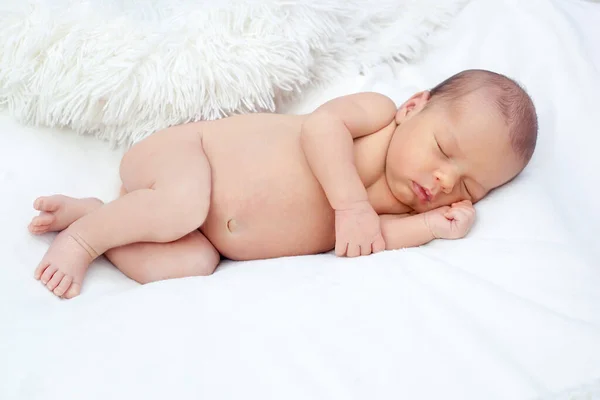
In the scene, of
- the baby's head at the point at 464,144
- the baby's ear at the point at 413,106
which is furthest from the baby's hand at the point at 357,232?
the baby's ear at the point at 413,106

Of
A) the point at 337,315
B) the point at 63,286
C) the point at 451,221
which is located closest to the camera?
the point at 337,315

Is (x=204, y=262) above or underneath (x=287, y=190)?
underneath

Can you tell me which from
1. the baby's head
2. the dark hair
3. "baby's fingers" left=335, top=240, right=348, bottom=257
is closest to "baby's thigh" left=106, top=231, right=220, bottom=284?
"baby's fingers" left=335, top=240, right=348, bottom=257

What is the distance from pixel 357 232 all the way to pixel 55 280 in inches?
18.7

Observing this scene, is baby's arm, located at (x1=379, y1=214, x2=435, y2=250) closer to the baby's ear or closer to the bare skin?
the bare skin

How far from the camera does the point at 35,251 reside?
37.0 inches

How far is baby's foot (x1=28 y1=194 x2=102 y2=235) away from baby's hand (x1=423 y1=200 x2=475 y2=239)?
60cm

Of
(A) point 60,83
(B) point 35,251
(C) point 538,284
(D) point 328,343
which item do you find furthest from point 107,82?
(C) point 538,284

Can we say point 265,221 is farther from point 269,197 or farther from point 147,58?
point 147,58

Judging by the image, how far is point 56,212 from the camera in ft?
3.22

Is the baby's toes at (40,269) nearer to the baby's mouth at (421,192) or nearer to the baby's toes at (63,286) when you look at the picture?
the baby's toes at (63,286)

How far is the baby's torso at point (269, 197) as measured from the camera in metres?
1.02

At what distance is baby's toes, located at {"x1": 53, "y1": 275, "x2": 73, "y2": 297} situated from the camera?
0.86 meters

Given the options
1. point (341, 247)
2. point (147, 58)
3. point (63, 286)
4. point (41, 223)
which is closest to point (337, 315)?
point (341, 247)
